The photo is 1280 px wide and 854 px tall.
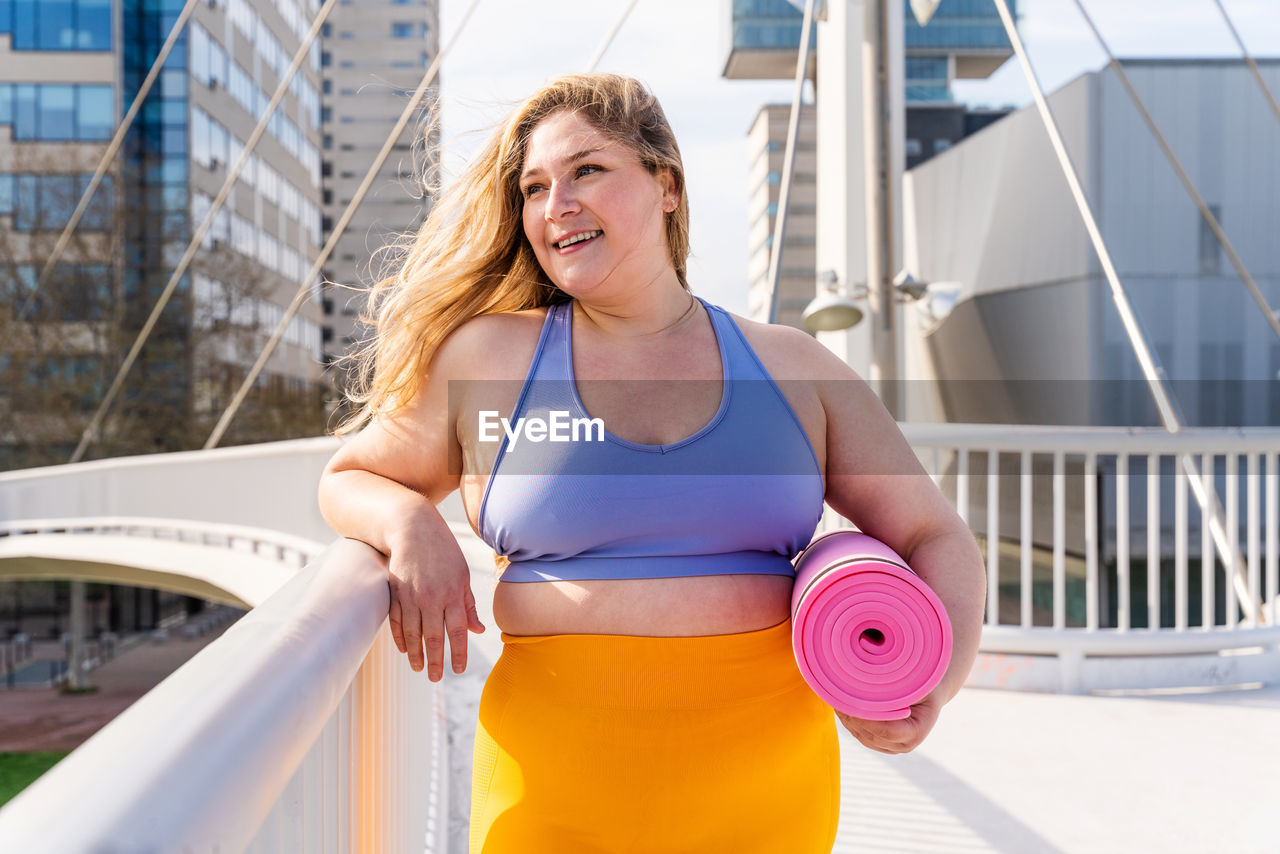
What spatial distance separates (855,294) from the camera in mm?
6465

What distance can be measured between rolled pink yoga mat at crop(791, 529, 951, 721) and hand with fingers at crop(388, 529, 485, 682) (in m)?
0.36

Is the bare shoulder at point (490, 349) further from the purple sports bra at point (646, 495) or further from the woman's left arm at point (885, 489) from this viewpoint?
the woman's left arm at point (885, 489)

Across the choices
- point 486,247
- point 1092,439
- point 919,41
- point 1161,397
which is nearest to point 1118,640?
point 1092,439

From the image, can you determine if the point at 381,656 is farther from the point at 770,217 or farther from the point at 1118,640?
the point at 770,217

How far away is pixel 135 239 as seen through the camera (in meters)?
26.2

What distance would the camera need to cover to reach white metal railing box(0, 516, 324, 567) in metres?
6.84

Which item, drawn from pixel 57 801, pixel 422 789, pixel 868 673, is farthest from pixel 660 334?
pixel 422 789

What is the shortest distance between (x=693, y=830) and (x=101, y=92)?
32142mm

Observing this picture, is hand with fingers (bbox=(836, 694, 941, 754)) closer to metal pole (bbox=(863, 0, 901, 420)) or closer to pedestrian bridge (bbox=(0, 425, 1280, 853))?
pedestrian bridge (bbox=(0, 425, 1280, 853))

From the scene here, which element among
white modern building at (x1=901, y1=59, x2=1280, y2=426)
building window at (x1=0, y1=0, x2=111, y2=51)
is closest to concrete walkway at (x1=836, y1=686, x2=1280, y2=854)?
white modern building at (x1=901, y1=59, x2=1280, y2=426)

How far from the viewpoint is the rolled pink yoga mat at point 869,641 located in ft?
3.54

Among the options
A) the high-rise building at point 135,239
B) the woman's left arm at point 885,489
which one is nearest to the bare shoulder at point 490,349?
the woman's left arm at point 885,489

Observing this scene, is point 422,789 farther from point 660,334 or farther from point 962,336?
point 962,336

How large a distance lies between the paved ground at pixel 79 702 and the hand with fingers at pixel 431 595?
19.4 meters
